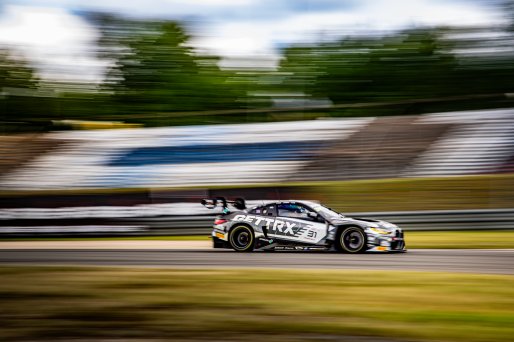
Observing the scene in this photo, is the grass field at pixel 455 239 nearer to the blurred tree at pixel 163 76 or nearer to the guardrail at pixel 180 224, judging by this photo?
the guardrail at pixel 180 224

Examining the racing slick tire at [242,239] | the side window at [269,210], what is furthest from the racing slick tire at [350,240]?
the racing slick tire at [242,239]

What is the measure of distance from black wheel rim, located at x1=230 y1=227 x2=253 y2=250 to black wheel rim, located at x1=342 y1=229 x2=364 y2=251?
1.98m

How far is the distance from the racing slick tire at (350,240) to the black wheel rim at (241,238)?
184 cm

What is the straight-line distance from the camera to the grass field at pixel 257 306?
19.7 feet

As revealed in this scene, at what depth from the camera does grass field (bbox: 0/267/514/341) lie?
19.7ft

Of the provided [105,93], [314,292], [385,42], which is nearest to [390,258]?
[314,292]

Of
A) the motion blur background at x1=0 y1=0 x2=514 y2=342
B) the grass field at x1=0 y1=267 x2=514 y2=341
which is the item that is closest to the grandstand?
the motion blur background at x1=0 y1=0 x2=514 y2=342

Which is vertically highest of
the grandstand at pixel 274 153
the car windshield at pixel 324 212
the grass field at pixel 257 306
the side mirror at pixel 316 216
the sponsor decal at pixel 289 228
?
the grandstand at pixel 274 153

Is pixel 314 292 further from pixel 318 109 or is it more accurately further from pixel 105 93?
pixel 105 93

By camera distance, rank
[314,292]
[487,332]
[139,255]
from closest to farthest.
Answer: [487,332] → [314,292] → [139,255]

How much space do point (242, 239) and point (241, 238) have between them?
0.03m

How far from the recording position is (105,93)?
133 feet

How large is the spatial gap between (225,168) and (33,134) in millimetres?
10638

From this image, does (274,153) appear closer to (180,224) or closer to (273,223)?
(180,224)
